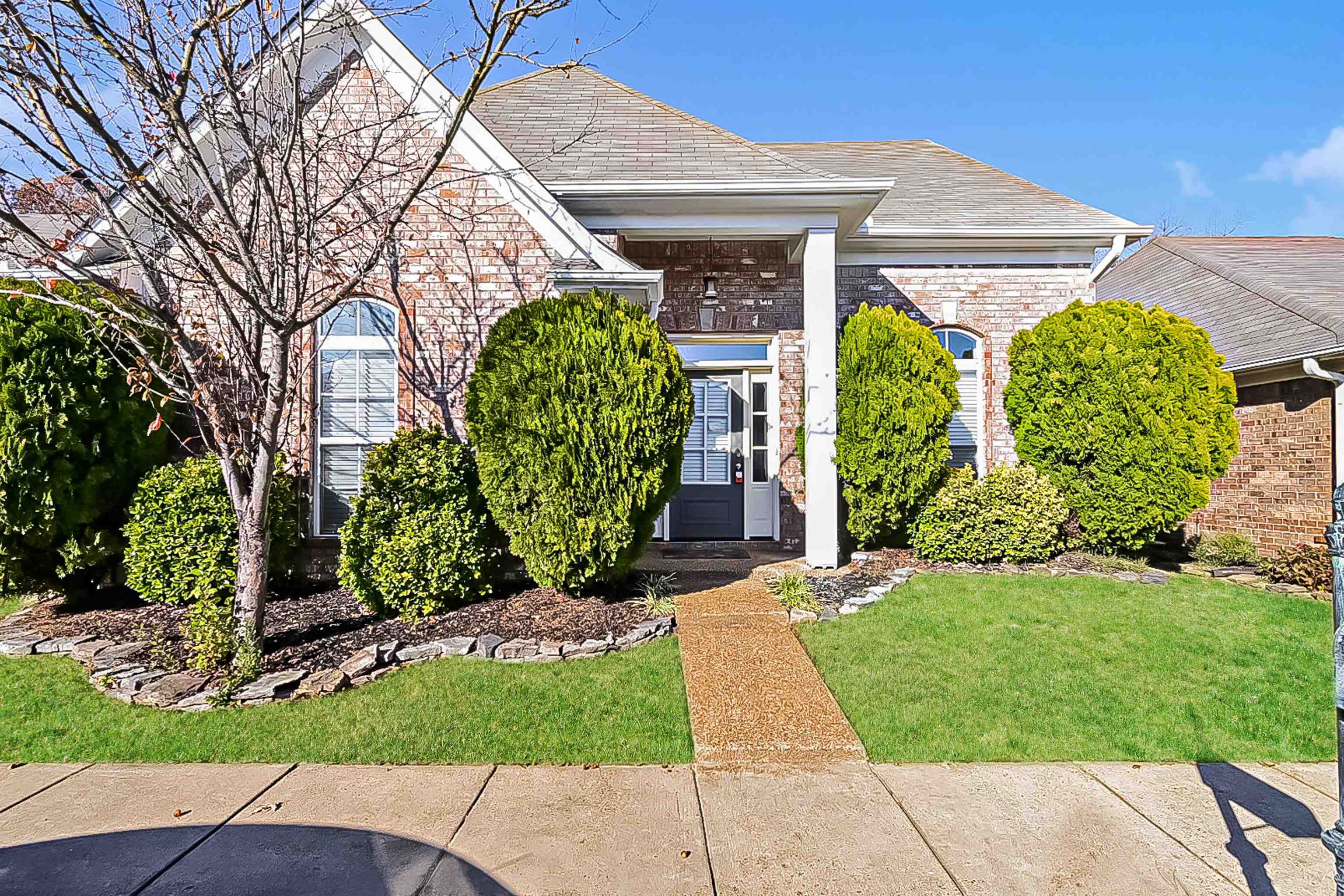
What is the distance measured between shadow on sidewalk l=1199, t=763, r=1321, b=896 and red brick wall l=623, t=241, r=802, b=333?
6661 mm

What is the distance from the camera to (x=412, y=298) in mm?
7031

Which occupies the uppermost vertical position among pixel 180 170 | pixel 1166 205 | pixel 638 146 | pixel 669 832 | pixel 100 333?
pixel 1166 205

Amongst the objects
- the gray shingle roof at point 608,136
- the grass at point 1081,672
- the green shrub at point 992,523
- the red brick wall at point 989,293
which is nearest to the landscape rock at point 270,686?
the grass at point 1081,672

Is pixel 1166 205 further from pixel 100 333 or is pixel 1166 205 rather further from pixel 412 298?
pixel 100 333

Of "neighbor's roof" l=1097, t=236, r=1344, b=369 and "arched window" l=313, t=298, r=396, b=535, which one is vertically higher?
"neighbor's roof" l=1097, t=236, r=1344, b=369

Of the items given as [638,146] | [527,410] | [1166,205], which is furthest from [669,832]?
[1166,205]

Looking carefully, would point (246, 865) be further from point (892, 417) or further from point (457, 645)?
point (892, 417)

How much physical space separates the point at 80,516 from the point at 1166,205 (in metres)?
33.8

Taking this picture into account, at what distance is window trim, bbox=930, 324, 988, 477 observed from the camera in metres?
9.80

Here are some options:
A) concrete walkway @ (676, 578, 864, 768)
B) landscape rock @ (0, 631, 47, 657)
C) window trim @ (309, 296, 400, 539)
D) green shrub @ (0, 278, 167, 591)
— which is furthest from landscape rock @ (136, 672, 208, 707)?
concrete walkway @ (676, 578, 864, 768)

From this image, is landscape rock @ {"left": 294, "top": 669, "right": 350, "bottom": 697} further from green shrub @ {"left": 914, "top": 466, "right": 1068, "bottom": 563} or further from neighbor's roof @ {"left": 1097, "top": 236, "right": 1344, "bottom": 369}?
neighbor's roof @ {"left": 1097, "top": 236, "right": 1344, "bottom": 369}

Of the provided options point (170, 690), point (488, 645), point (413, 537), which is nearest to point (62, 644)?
point (170, 690)

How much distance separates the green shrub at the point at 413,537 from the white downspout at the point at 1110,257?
8.28 meters

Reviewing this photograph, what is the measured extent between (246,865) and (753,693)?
2812 millimetres
